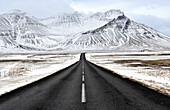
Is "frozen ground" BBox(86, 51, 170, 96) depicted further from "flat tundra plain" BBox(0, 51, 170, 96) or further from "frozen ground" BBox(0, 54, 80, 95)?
"frozen ground" BBox(0, 54, 80, 95)

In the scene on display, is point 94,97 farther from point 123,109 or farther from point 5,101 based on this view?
point 5,101

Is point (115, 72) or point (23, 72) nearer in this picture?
point (115, 72)

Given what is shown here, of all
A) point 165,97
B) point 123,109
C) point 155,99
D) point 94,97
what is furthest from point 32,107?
point 165,97

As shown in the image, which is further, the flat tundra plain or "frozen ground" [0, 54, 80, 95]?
"frozen ground" [0, 54, 80, 95]

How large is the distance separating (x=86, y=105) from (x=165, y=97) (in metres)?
3.82

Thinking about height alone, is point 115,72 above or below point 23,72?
A: above

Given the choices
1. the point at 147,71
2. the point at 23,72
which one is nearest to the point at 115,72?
the point at 147,71

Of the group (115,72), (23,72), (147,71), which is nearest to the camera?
(115,72)

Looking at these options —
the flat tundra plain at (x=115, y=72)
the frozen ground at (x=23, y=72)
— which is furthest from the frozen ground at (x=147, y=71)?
the frozen ground at (x=23, y=72)

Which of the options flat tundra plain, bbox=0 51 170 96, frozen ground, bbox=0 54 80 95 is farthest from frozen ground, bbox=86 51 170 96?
frozen ground, bbox=0 54 80 95

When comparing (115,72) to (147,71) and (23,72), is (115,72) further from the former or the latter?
(23,72)

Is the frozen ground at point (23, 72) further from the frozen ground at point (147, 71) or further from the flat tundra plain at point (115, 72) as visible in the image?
the frozen ground at point (147, 71)

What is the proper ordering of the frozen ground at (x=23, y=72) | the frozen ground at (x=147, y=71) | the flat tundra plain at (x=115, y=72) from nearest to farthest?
the frozen ground at (x=147, y=71), the flat tundra plain at (x=115, y=72), the frozen ground at (x=23, y=72)

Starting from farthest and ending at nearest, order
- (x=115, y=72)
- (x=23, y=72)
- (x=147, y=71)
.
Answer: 1. (x=23, y=72)
2. (x=147, y=71)
3. (x=115, y=72)
